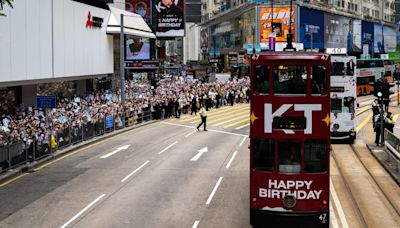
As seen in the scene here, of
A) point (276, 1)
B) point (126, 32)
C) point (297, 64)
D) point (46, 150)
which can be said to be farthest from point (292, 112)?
point (276, 1)

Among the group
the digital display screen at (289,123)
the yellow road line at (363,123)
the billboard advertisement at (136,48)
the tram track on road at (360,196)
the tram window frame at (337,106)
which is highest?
the billboard advertisement at (136,48)

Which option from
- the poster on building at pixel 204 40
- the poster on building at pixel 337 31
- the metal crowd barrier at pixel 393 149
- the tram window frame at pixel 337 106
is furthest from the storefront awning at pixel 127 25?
the poster on building at pixel 204 40

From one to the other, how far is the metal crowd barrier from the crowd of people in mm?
14257

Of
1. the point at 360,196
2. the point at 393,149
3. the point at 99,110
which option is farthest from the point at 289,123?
the point at 99,110

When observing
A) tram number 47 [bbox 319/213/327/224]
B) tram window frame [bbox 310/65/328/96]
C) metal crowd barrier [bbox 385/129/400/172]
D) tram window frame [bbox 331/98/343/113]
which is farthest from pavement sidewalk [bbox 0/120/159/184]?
metal crowd barrier [bbox 385/129/400/172]

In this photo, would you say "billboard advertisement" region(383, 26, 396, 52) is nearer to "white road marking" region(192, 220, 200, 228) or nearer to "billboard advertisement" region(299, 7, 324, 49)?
"billboard advertisement" region(299, 7, 324, 49)

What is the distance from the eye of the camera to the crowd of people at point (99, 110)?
23312 mm

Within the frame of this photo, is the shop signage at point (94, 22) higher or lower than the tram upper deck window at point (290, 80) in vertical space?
higher

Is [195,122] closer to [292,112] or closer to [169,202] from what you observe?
[169,202]

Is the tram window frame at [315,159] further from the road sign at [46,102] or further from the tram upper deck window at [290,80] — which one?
the road sign at [46,102]

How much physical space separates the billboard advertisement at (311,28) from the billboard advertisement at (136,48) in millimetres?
32956

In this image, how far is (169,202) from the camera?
1653 cm

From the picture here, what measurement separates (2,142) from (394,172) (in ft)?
48.1

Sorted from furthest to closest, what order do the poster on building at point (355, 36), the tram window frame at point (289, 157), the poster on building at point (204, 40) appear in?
the poster on building at point (204, 40) → the poster on building at point (355, 36) → the tram window frame at point (289, 157)
